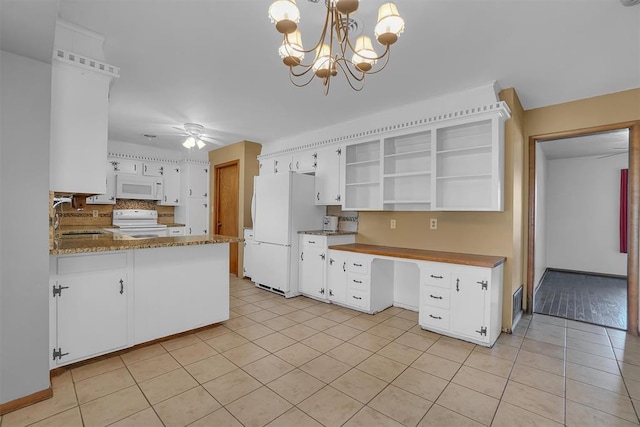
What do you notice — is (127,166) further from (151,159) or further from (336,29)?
(336,29)

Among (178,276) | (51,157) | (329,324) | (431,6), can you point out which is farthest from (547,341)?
(51,157)

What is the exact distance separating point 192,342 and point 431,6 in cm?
319

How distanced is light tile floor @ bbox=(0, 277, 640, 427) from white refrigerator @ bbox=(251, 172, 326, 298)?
A: 3.75 ft

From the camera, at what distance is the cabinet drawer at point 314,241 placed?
392 centimetres

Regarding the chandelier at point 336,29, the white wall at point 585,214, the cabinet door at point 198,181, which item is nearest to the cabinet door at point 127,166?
the cabinet door at point 198,181

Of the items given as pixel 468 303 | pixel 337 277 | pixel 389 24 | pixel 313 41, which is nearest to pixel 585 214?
pixel 468 303

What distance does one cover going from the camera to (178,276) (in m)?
2.74

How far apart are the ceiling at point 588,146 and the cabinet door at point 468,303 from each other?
114 inches

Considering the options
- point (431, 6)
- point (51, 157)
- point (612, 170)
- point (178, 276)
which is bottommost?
point (178, 276)

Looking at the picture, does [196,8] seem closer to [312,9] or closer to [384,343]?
[312,9]

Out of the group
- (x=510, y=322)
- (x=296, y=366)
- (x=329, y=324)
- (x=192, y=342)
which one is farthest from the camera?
(x=329, y=324)

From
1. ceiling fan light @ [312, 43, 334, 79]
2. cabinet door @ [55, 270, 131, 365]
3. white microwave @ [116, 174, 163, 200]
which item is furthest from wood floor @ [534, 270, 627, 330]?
white microwave @ [116, 174, 163, 200]

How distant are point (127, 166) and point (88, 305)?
400cm

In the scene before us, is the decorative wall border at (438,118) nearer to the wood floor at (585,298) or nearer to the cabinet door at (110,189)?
the wood floor at (585,298)
